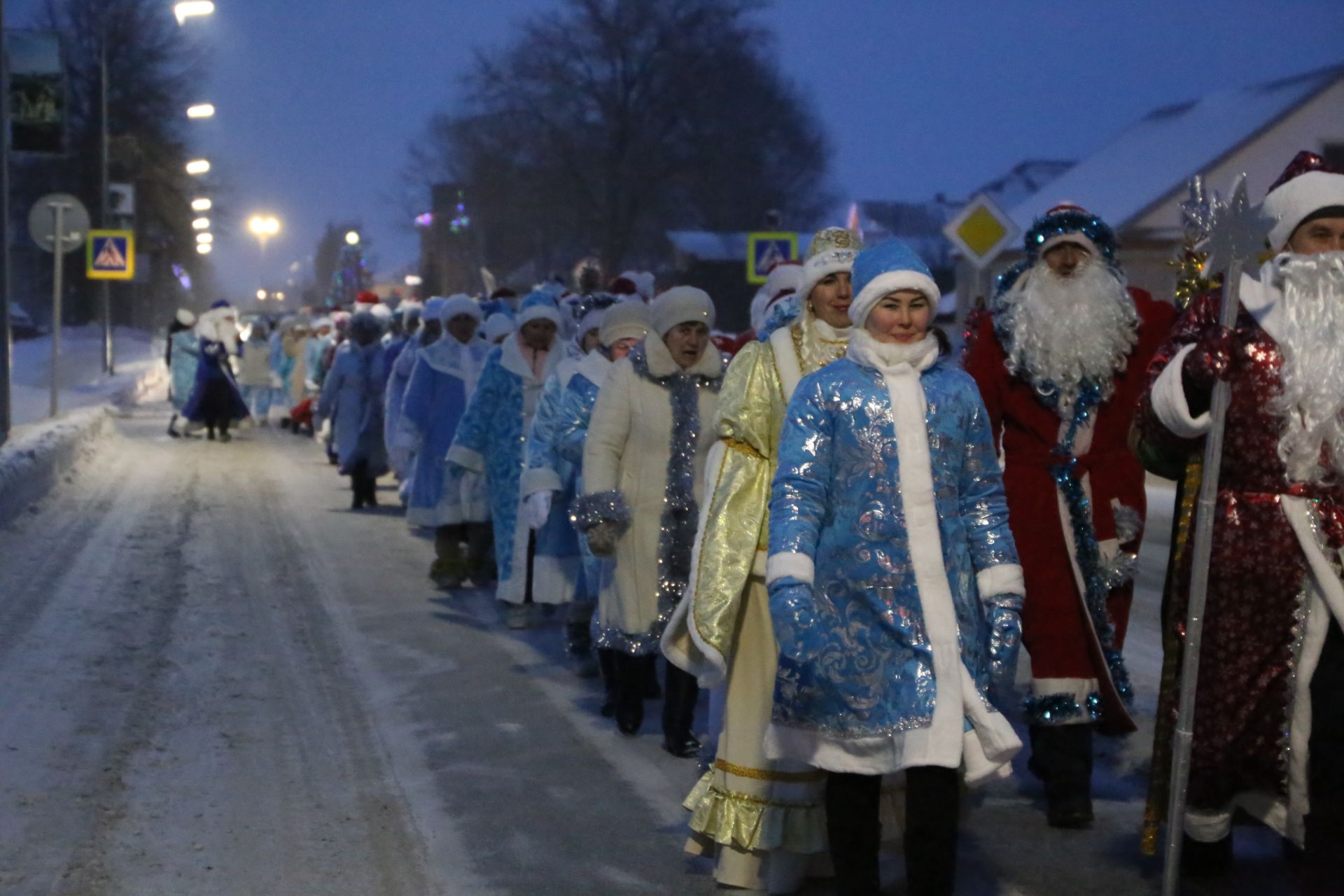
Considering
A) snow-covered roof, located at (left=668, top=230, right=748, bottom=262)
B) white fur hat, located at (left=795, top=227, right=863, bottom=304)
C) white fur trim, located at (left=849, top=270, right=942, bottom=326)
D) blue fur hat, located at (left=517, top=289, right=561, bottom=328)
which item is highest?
snow-covered roof, located at (left=668, top=230, right=748, bottom=262)

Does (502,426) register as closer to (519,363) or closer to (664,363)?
(519,363)

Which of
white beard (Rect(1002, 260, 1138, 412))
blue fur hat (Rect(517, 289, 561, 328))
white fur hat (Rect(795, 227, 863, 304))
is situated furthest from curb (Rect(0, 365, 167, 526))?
white fur hat (Rect(795, 227, 863, 304))

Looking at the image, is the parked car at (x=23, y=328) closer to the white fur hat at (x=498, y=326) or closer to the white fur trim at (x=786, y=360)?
the white fur hat at (x=498, y=326)

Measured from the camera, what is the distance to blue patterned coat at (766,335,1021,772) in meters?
4.81

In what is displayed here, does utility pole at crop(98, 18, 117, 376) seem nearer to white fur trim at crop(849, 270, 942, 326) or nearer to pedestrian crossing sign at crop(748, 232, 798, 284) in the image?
pedestrian crossing sign at crop(748, 232, 798, 284)

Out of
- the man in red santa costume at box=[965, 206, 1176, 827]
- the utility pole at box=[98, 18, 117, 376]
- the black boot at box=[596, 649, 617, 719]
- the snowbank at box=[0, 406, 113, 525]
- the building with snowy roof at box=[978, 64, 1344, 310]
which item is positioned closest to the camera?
the man in red santa costume at box=[965, 206, 1176, 827]

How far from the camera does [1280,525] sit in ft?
16.4

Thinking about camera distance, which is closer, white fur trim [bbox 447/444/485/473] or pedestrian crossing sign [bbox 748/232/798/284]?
white fur trim [bbox 447/444/485/473]

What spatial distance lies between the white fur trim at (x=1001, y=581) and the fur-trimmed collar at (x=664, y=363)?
3.01m

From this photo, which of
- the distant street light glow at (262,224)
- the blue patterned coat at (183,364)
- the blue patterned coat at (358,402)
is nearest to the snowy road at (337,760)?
the blue patterned coat at (358,402)

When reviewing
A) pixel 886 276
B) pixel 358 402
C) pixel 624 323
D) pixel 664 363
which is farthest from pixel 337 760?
pixel 358 402

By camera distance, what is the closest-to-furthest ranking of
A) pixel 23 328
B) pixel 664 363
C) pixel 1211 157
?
pixel 664 363 → pixel 1211 157 → pixel 23 328

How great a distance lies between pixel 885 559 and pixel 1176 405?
3.06 feet

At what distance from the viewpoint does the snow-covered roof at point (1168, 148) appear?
35.2 meters
